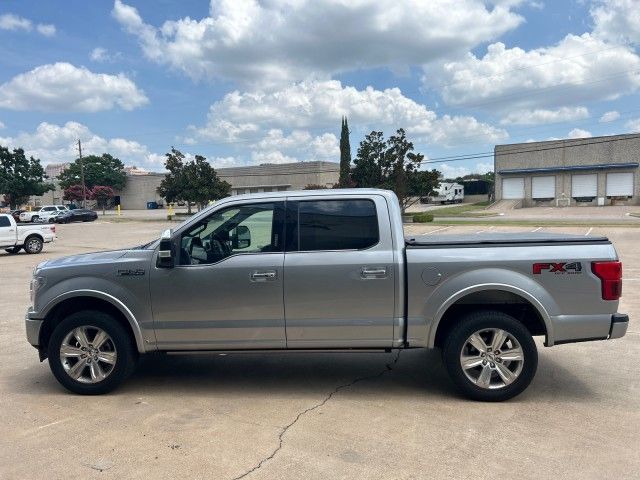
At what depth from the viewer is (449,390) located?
503cm

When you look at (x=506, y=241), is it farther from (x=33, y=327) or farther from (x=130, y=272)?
(x=33, y=327)

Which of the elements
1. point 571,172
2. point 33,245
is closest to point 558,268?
point 33,245

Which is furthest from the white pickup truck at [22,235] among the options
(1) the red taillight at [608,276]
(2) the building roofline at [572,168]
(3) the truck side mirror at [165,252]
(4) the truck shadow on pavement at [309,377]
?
(2) the building roofline at [572,168]

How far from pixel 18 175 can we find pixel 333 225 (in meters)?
74.6

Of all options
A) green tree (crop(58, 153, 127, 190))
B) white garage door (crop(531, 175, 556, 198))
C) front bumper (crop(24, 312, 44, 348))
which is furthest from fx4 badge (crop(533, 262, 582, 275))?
green tree (crop(58, 153, 127, 190))

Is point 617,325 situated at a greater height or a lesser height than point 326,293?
lesser

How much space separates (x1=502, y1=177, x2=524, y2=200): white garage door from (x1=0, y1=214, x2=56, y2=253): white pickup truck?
50.5m

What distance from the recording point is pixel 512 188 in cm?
6019

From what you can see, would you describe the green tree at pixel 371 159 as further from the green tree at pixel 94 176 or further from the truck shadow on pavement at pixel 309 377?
the green tree at pixel 94 176

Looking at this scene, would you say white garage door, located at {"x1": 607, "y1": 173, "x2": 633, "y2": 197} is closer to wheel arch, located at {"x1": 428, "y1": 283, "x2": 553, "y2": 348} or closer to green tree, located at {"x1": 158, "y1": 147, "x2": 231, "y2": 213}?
green tree, located at {"x1": 158, "y1": 147, "x2": 231, "y2": 213}

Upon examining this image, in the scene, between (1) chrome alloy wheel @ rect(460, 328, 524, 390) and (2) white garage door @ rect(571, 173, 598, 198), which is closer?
(1) chrome alloy wheel @ rect(460, 328, 524, 390)

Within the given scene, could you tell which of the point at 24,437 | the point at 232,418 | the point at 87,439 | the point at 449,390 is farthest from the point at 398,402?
the point at 24,437

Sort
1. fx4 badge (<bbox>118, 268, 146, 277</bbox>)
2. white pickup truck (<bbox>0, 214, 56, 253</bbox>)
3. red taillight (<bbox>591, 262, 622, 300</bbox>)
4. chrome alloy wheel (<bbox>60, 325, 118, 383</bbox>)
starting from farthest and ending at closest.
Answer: white pickup truck (<bbox>0, 214, 56, 253</bbox>), chrome alloy wheel (<bbox>60, 325, 118, 383</bbox>), fx4 badge (<bbox>118, 268, 146, 277</bbox>), red taillight (<bbox>591, 262, 622, 300</bbox>)

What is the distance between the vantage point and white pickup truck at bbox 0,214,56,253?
1948 centimetres
